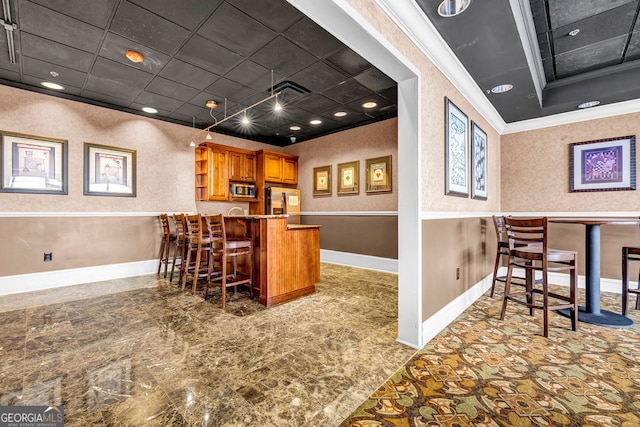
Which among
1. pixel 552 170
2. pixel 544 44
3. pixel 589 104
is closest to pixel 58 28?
pixel 544 44

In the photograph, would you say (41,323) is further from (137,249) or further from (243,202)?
(243,202)

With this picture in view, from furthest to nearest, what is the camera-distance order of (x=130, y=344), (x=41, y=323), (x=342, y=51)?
(x=342, y=51)
(x=41, y=323)
(x=130, y=344)

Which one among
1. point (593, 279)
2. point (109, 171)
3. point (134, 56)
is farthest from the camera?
point (109, 171)

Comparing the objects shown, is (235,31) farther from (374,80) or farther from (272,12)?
(374,80)

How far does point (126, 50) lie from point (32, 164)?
8.21 ft

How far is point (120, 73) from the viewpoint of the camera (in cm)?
352

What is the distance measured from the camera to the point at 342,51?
2947mm

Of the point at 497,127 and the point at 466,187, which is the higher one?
the point at 497,127

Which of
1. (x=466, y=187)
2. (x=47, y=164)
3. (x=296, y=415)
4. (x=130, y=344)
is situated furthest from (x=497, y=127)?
(x=47, y=164)

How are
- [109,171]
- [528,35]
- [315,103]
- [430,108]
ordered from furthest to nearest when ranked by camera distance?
[109,171], [315,103], [528,35], [430,108]

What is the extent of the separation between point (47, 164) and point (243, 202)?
10.9 feet

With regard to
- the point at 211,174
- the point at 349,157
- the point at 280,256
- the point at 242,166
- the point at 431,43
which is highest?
the point at 431,43

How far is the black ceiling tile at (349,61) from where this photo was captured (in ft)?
9.80

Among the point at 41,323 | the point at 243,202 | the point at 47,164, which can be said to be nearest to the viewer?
the point at 41,323
